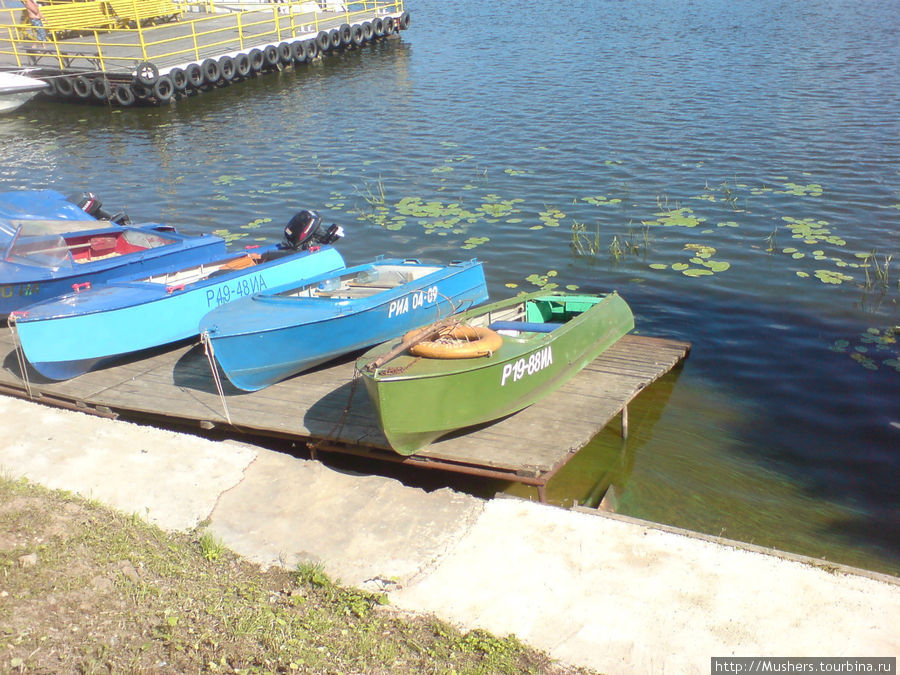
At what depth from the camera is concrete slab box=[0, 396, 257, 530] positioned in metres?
6.62

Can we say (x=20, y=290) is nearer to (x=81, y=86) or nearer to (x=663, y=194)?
(x=663, y=194)

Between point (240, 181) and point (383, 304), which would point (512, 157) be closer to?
point (240, 181)

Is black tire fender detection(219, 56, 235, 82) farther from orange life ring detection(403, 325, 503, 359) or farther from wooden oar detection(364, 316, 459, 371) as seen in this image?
orange life ring detection(403, 325, 503, 359)

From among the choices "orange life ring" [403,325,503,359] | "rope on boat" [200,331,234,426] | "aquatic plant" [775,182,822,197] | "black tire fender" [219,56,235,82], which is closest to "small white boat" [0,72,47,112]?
"black tire fender" [219,56,235,82]

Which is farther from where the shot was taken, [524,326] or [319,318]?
[524,326]

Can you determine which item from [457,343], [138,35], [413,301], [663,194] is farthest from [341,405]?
[138,35]

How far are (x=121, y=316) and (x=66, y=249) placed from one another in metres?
2.01

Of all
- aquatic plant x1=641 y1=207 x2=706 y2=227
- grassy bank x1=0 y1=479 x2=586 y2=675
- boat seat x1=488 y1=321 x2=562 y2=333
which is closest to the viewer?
grassy bank x1=0 y1=479 x2=586 y2=675

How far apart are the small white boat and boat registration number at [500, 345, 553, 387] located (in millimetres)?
23000

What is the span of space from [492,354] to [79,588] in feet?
12.0

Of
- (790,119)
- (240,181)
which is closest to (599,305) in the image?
(240,181)

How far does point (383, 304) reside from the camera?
8.73 m

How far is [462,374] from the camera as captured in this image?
699 cm

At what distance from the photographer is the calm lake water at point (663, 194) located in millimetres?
8273
